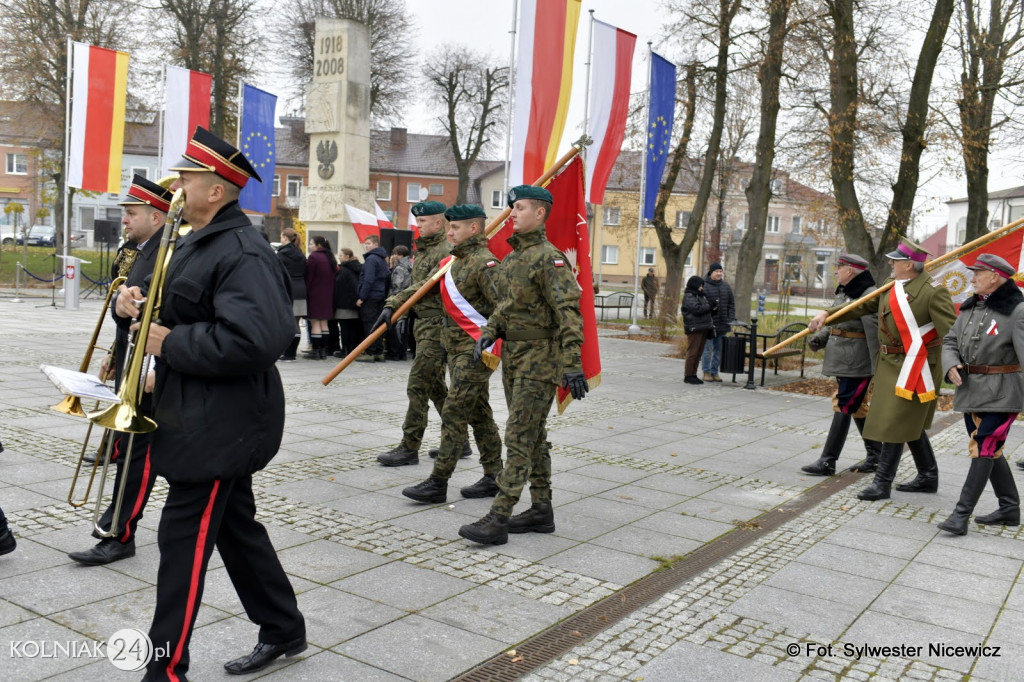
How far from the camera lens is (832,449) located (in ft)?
27.3

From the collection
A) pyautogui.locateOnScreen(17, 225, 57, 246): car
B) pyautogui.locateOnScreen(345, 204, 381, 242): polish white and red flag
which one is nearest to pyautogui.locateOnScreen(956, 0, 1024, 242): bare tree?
pyautogui.locateOnScreen(345, 204, 381, 242): polish white and red flag

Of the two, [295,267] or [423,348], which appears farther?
[295,267]

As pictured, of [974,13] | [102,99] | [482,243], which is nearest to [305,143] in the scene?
[102,99]

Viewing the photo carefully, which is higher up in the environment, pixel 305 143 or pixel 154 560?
pixel 305 143

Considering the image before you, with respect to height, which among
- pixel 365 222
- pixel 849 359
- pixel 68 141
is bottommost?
pixel 849 359

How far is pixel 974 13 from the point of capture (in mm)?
21531

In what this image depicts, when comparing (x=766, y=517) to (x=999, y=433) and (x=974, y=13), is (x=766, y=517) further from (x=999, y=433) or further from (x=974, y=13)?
(x=974, y=13)

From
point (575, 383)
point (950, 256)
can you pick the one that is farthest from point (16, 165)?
point (575, 383)

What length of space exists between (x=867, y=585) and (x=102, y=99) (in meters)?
18.4

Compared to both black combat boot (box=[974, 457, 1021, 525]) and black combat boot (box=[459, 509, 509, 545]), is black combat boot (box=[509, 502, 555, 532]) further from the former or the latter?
black combat boot (box=[974, 457, 1021, 525])

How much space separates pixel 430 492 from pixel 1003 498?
4089 mm

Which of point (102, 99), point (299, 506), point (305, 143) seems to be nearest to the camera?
point (299, 506)

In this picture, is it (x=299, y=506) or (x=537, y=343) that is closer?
(x=537, y=343)

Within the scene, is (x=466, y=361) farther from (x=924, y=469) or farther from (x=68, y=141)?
(x=68, y=141)
